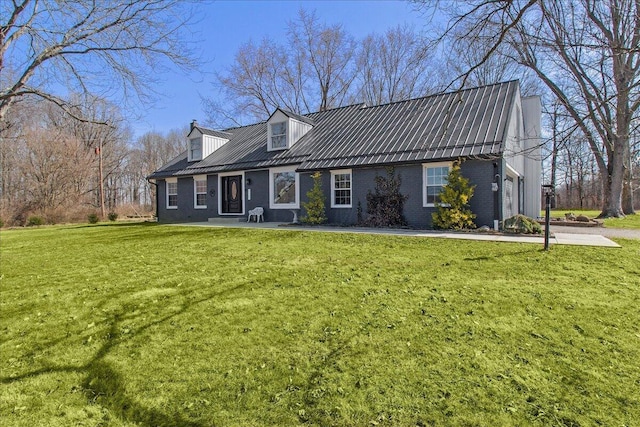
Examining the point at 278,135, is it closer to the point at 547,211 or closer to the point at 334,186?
the point at 334,186

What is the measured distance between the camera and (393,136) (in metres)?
12.7

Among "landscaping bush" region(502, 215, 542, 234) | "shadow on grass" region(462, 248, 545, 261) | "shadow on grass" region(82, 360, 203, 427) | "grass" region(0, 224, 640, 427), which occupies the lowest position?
"shadow on grass" region(82, 360, 203, 427)

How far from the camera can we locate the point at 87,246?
921cm

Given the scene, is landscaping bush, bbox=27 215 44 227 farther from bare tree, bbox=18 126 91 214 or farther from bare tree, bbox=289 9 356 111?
bare tree, bbox=289 9 356 111

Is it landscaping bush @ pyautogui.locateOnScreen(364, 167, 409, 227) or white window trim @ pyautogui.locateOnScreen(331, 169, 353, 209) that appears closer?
landscaping bush @ pyautogui.locateOnScreen(364, 167, 409, 227)

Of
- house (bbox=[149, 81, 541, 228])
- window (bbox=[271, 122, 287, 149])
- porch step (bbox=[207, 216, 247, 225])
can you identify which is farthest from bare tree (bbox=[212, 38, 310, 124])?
porch step (bbox=[207, 216, 247, 225])

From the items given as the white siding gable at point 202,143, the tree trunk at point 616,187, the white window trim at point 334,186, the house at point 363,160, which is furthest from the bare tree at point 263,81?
the tree trunk at point 616,187

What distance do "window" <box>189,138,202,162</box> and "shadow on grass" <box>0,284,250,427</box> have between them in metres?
15.6

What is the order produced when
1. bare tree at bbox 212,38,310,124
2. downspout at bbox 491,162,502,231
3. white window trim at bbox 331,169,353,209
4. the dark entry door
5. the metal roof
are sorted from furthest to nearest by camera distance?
bare tree at bbox 212,38,310,124 < the dark entry door < white window trim at bbox 331,169,353,209 < the metal roof < downspout at bbox 491,162,502,231

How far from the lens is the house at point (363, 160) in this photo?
1047cm

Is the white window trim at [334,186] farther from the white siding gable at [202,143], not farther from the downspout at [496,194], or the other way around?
the white siding gable at [202,143]

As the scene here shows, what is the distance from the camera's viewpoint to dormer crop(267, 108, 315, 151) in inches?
600

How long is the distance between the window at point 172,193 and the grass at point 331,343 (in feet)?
42.0

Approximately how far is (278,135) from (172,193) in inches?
303
